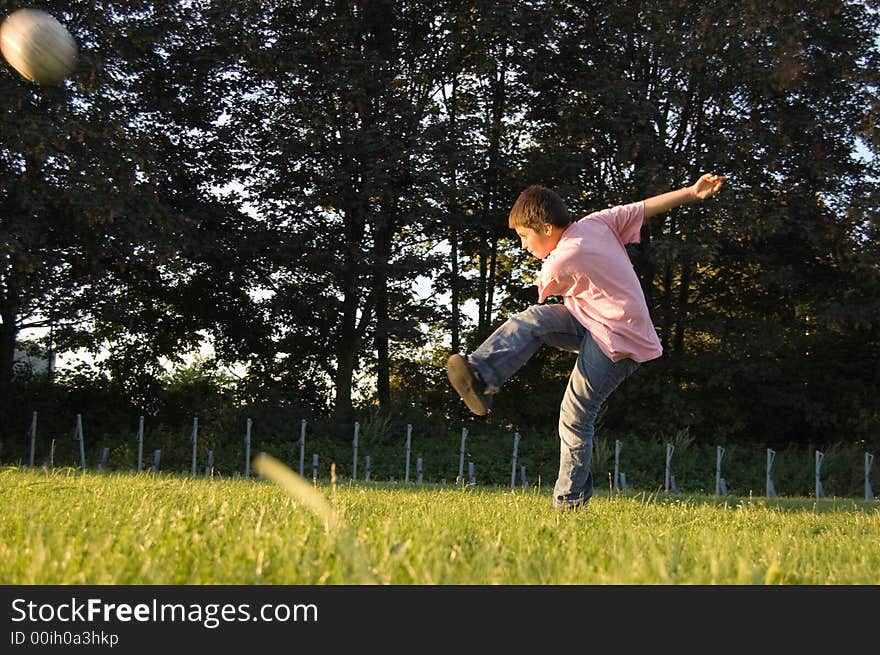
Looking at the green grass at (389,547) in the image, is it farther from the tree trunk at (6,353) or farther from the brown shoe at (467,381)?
the tree trunk at (6,353)

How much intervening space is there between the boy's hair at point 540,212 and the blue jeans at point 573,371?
0.46m

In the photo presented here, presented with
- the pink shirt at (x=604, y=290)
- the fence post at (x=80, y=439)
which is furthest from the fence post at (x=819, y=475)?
the pink shirt at (x=604, y=290)

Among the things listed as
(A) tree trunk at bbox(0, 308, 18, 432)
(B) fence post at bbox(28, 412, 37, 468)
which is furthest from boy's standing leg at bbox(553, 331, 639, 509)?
(A) tree trunk at bbox(0, 308, 18, 432)

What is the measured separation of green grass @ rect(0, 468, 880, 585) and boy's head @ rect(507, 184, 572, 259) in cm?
146

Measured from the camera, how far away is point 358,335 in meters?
20.6

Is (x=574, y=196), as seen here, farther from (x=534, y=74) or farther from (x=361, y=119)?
(x=361, y=119)

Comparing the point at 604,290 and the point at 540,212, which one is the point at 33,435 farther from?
the point at 604,290

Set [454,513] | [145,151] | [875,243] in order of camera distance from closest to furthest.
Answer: [454,513] < [145,151] < [875,243]

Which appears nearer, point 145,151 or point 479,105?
point 145,151

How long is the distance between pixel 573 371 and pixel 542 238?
0.74 m

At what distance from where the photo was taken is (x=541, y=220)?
16.4ft

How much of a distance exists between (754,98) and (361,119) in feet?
28.7

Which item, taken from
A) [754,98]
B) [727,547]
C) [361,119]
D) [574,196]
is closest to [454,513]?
[727,547]

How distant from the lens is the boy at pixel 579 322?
15.6 feet
